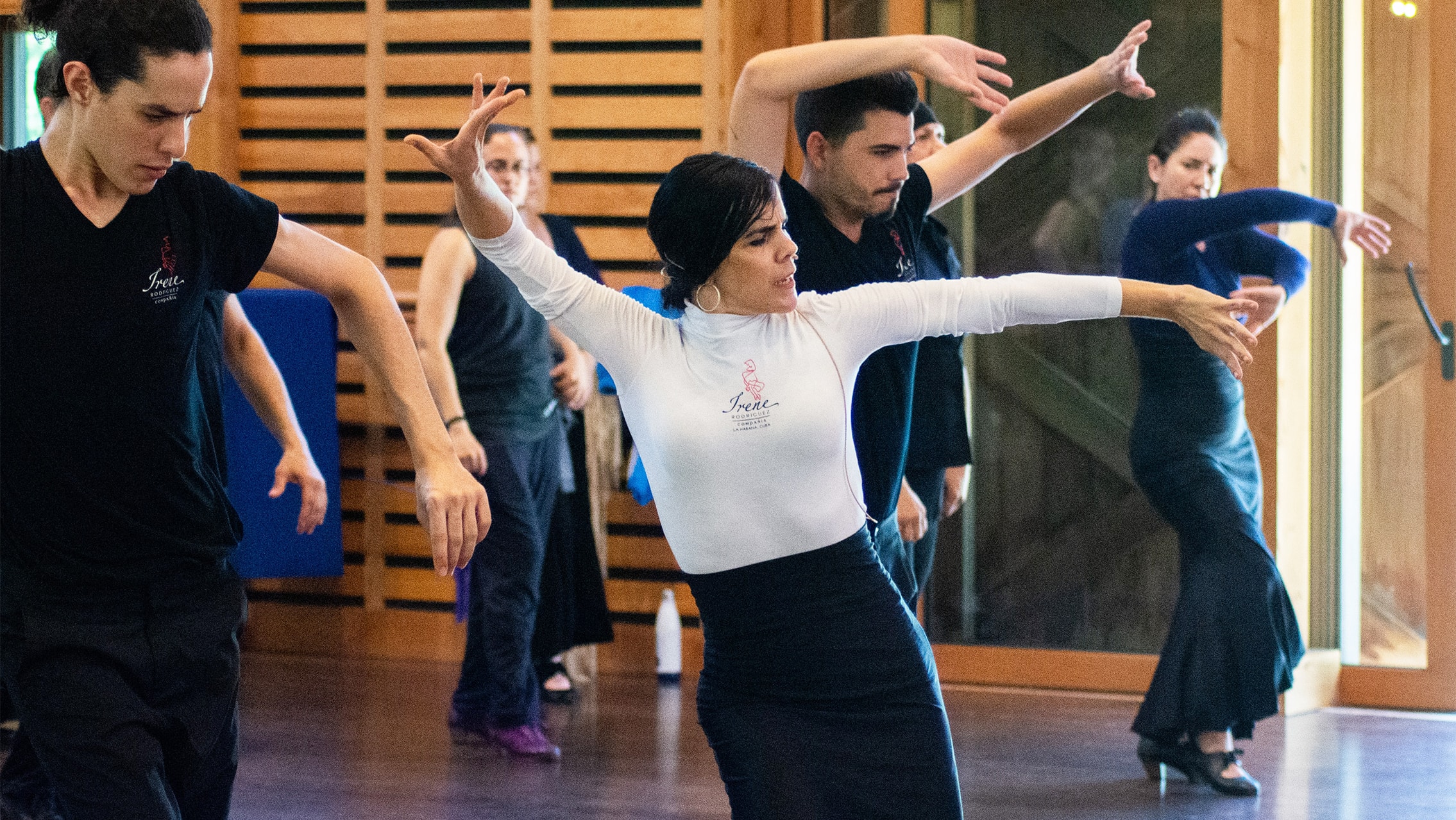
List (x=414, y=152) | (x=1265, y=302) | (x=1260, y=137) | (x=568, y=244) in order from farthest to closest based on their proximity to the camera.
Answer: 1. (x=414, y=152)
2. (x=1260, y=137)
3. (x=568, y=244)
4. (x=1265, y=302)

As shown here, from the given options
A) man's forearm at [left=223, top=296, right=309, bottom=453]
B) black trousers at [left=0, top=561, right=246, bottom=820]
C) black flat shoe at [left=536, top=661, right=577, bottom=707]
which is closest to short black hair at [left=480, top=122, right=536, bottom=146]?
black flat shoe at [left=536, top=661, right=577, bottom=707]

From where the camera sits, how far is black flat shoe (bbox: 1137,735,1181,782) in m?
3.85

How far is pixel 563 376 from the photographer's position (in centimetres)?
445

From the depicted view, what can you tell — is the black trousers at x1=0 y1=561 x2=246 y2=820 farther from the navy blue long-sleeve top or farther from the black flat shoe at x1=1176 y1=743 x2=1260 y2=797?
the black flat shoe at x1=1176 y1=743 x2=1260 y2=797

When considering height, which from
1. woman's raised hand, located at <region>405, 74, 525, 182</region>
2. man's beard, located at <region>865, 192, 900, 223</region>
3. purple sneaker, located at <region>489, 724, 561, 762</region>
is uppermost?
woman's raised hand, located at <region>405, 74, 525, 182</region>

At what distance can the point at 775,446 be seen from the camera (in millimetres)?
2066

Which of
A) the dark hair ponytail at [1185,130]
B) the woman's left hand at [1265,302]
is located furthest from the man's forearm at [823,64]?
the dark hair ponytail at [1185,130]

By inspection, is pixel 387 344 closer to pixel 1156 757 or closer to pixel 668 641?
pixel 1156 757

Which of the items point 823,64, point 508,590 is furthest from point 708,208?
point 508,590

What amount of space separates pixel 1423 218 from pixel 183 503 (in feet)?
13.1

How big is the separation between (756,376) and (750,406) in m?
0.04

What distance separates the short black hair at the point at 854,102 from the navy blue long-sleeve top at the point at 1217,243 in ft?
3.91

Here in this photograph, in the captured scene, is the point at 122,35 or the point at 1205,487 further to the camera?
the point at 1205,487

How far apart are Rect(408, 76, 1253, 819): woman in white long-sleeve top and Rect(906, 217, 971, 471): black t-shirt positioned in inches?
45.1
